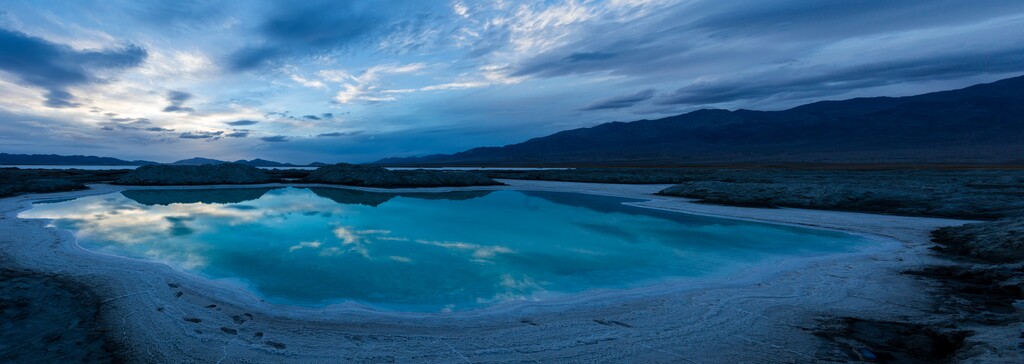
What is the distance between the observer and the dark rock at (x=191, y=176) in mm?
36281

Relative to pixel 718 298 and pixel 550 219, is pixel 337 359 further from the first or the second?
pixel 550 219

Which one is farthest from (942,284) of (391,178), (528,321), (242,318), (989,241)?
(391,178)

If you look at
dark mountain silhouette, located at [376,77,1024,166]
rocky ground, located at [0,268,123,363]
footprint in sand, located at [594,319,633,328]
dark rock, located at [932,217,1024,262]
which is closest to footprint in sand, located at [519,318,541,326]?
footprint in sand, located at [594,319,633,328]

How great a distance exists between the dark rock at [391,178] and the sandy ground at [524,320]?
27.5m

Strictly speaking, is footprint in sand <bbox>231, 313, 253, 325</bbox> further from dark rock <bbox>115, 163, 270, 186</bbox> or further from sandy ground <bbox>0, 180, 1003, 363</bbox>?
dark rock <bbox>115, 163, 270, 186</bbox>

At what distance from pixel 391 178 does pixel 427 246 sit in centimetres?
2595

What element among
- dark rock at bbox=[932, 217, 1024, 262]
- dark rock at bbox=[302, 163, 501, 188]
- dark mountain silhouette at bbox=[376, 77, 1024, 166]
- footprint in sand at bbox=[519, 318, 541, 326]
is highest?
dark mountain silhouette at bbox=[376, 77, 1024, 166]

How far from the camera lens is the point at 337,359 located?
5.16 m

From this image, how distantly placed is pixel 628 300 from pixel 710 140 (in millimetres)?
201578

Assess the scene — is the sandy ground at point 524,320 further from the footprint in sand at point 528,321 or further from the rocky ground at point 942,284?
the rocky ground at point 942,284

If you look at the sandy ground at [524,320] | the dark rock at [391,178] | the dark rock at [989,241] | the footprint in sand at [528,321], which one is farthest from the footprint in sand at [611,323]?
the dark rock at [391,178]

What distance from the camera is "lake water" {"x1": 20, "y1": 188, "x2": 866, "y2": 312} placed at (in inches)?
345

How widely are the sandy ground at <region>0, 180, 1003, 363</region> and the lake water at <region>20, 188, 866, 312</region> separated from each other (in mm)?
853

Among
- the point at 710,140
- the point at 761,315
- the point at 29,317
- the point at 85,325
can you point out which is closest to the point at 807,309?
the point at 761,315
